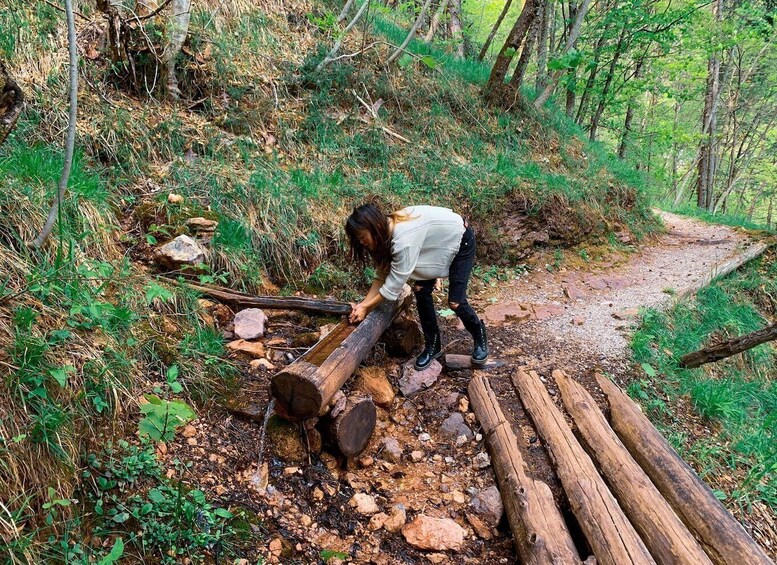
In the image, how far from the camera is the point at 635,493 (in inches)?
102

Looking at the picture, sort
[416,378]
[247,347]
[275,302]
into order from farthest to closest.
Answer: [275,302], [416,378], [247,347]

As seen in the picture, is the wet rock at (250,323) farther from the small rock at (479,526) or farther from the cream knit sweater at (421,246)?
the small rock at (479,526)

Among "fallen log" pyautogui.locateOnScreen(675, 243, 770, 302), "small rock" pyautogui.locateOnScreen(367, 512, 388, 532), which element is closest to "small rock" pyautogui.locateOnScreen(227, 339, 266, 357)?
"small rock" pyautogui.locateOnScreen(367, 512, 388, 532)

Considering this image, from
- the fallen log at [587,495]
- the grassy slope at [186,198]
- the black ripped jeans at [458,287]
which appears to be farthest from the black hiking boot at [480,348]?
the grassy slope at [186,198]

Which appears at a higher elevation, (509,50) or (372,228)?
(509,50)

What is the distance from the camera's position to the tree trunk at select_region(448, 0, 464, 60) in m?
10.6

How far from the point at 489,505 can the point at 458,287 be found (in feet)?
5.41

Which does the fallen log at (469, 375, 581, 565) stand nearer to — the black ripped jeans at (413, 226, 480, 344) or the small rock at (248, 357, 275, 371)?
the black ripped jeans at (413, 226, 480, 344)

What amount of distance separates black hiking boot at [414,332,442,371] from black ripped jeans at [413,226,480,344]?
14 cm

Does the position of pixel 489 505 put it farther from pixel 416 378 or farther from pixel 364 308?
pixel 364 308

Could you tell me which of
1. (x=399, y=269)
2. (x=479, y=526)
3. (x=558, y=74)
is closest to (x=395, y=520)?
(x=479, y=526)

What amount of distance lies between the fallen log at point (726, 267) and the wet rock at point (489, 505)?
4.87 m

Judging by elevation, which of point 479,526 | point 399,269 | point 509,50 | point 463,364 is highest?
point 509,50

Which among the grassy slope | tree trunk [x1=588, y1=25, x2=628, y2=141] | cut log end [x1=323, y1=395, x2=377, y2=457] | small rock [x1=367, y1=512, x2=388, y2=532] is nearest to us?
the grassy slope
